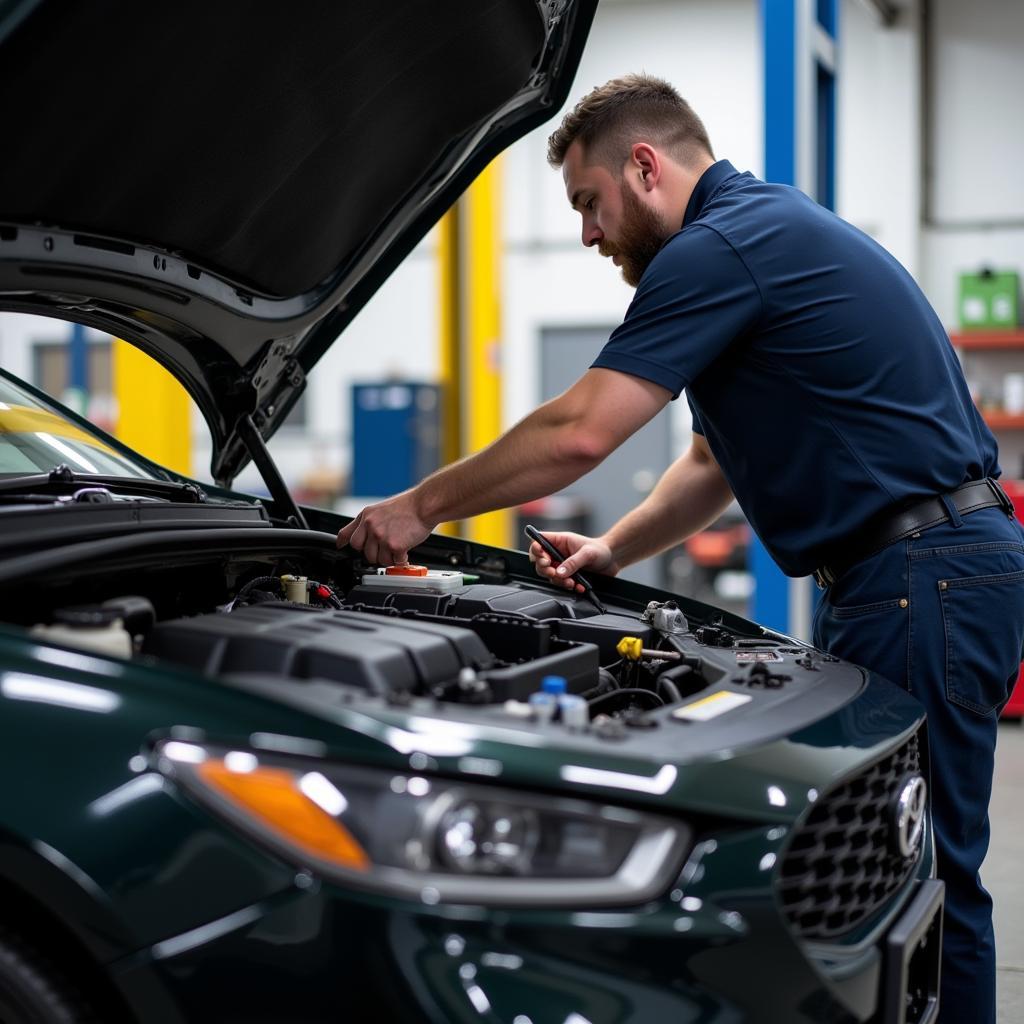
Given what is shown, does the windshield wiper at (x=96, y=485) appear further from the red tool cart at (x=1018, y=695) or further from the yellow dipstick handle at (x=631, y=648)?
the red tool cart at (x=1018, y=695)

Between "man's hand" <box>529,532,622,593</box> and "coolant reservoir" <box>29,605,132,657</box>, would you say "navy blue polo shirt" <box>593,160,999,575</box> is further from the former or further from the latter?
"coolant reservoir" <box>29,605,132,657</box>

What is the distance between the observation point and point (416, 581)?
205 cm

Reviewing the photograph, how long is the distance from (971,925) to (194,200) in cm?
166

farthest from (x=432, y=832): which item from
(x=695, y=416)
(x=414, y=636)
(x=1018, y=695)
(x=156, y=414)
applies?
(x=1018, y=695)

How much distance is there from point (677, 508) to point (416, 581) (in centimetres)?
71

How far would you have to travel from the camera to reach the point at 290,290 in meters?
2.43

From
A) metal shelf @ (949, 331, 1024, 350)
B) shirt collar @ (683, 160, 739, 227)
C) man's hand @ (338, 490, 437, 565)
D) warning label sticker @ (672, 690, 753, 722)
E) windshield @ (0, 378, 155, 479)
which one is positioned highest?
shirt collar @ (683, 160, 739, 227)

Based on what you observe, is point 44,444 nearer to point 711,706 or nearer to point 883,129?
point 711,706

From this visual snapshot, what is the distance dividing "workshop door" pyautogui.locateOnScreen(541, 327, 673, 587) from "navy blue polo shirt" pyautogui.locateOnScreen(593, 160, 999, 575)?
25.4 feet

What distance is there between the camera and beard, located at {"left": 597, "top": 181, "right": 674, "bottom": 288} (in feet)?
7.07

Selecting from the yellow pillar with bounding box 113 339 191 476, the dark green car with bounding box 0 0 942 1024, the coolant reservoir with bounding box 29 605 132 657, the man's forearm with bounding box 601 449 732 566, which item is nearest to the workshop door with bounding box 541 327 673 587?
the yellow pillar with bounding box 113 339 191 476

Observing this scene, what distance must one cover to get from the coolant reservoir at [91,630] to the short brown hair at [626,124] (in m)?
1.20

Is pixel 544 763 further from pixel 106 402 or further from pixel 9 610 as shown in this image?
pixel 106 402

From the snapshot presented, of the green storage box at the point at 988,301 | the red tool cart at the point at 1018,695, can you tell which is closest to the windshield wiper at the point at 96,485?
the red tool cart at the point at 1018,695
